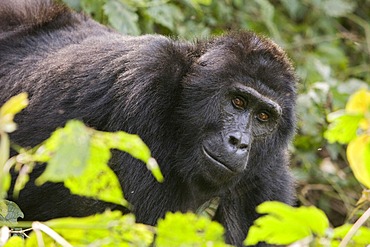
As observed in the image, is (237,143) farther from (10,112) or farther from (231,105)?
(10,112)

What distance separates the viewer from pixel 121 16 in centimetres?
553

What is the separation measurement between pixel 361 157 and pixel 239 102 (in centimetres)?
232

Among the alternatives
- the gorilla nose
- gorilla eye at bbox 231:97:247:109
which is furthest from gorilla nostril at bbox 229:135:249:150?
gorilla eye at bbox 231:97:247:109

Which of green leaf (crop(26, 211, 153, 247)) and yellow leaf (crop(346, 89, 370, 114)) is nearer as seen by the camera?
green leaf (crop(26, 211, 153, 247))

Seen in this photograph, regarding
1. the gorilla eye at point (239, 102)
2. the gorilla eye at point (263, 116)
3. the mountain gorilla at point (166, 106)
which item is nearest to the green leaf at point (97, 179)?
the mountain gorilla at point (166, 106)

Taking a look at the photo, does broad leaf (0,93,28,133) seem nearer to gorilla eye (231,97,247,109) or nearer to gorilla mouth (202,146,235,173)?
gorilla mouth (202,146,235,173)

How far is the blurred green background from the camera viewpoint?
585 centimetres

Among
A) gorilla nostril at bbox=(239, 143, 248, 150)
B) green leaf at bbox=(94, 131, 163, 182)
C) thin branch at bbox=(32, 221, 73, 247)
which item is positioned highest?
green leaf at bbox=(94, 131, 163, 182)

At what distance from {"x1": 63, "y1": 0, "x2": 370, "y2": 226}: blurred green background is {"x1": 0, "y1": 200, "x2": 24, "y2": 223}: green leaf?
2489mm

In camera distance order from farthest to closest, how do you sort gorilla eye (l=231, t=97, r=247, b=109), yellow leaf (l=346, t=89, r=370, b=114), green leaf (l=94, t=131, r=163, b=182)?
gorilla eye (l=231, t=97, r=247, b=109)
yellow leaf (l=346, t=89, r=370, b=114)
green leaf (l=94, t=131, r=163, b=182)

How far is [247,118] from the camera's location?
4.47 m

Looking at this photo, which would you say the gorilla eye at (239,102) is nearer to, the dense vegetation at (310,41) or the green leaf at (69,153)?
the dense vegetation at (310,41)

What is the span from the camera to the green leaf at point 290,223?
206 cm

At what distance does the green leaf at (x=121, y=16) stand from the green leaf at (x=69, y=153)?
11.5ft
